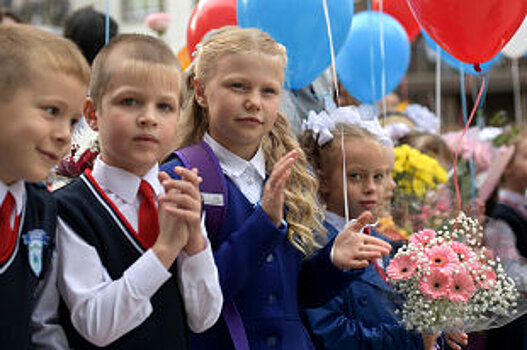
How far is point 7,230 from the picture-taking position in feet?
4.86

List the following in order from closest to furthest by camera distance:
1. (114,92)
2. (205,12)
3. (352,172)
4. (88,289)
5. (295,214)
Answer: (88,289) < (114,92) < (295,214) < (352,172) < (205,12)

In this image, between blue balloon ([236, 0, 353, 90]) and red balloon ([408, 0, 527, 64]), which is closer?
red balloon ([408, 0, 527, 64])

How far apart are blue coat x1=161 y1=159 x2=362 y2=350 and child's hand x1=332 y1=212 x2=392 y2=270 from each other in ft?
0.12

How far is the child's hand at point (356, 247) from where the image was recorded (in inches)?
83.5

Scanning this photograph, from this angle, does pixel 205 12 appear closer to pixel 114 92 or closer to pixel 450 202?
pixel 450 202

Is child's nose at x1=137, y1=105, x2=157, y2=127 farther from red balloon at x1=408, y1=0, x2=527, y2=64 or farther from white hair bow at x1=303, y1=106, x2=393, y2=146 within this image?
red balloon at x1=408, y1=0, x2=527, y2=64

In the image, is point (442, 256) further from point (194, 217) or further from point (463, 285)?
point (194, 217)

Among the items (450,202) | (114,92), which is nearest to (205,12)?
(450,202)

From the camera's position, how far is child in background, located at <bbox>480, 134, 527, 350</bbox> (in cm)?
396

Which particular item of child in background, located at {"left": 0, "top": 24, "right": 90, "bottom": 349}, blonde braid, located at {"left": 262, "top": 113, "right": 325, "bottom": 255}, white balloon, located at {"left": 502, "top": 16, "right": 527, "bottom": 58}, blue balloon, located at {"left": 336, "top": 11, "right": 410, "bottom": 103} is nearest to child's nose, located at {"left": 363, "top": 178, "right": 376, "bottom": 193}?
blonde braid, located at {"left": 262, "top": 113, "right": 325, "bottom": 255}

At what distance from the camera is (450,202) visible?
3.23 meters

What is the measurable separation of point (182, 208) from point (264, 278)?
1.78ft

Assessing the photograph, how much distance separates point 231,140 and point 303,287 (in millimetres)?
521

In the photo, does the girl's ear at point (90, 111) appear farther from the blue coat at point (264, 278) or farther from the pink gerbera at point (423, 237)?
the pink gerbera at point (423, 237)
